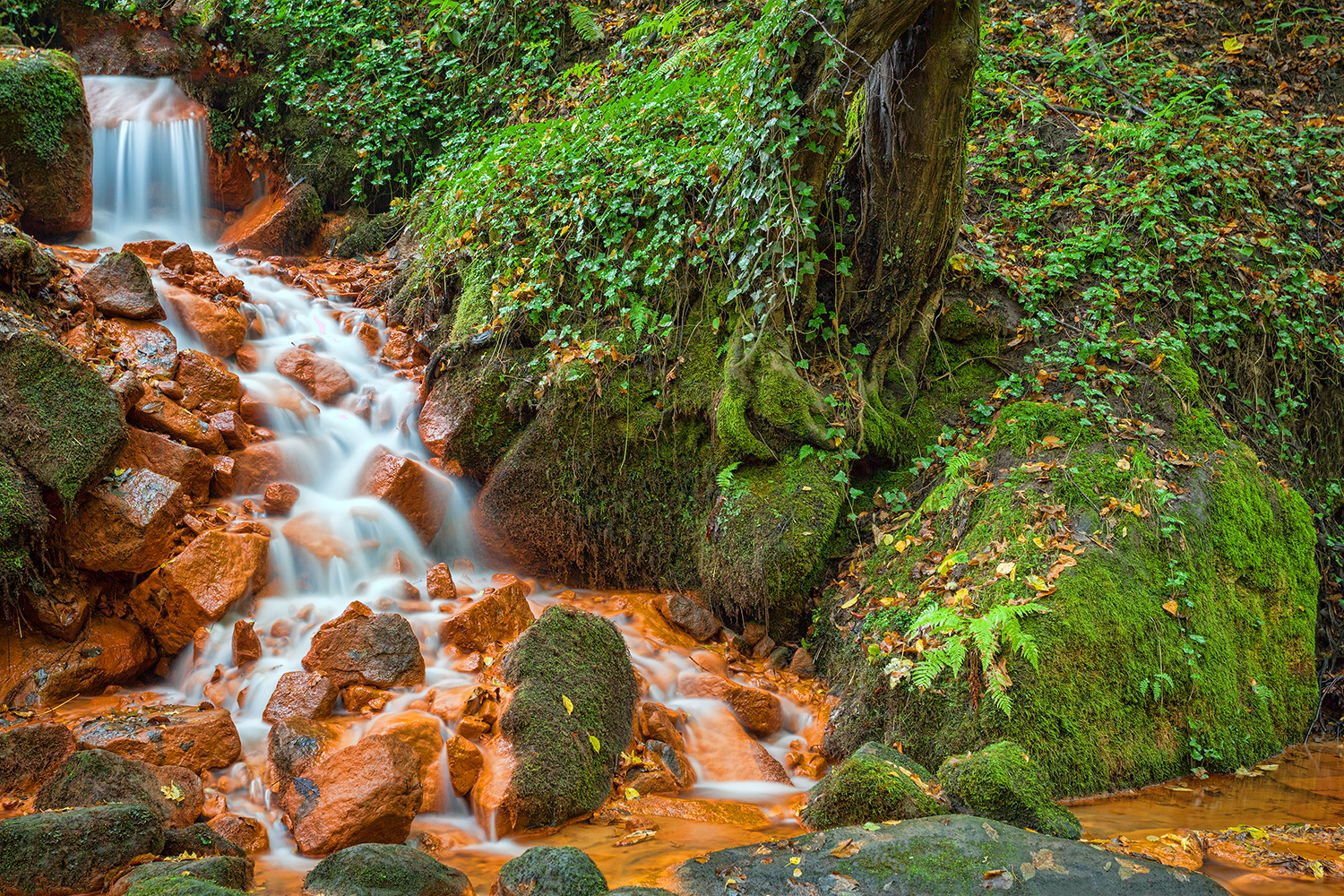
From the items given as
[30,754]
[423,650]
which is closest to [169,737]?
[30,754]

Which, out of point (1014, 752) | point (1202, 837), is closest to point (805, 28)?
point (1014, 752)

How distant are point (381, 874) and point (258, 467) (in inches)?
174

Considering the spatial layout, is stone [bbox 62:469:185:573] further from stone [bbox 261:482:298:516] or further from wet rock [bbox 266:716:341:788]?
wet rock [bbox 266:716:341:788]

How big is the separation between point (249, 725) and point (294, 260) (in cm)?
712

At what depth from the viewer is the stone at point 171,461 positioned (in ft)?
18.5


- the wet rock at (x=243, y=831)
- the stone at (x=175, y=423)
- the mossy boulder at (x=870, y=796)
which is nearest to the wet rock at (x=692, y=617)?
the mossy boulder at (x=870, y=796)

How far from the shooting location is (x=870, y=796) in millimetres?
3328

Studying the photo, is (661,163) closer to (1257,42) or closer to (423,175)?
(423,175)

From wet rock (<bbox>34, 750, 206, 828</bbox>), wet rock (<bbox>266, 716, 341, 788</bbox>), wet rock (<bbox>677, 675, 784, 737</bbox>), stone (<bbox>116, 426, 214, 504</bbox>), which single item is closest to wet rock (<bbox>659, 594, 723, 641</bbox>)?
wet rock (<bbox>677, 675, 784, 737</bbox>)

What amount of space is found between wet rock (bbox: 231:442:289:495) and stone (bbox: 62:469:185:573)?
1.03 meters

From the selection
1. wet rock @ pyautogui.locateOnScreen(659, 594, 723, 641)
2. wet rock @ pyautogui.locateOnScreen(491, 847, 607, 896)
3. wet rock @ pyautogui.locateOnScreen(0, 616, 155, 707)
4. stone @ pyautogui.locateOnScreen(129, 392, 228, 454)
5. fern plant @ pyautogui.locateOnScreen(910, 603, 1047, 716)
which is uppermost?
stone @ pyautogui.locateOnScreen(129, 392, 228, 454)

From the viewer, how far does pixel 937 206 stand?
5.80 meters

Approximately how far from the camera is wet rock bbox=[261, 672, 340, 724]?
14.7ft

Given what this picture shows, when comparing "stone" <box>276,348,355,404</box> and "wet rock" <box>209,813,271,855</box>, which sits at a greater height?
"stone" <box>276,348,355,404</box>
